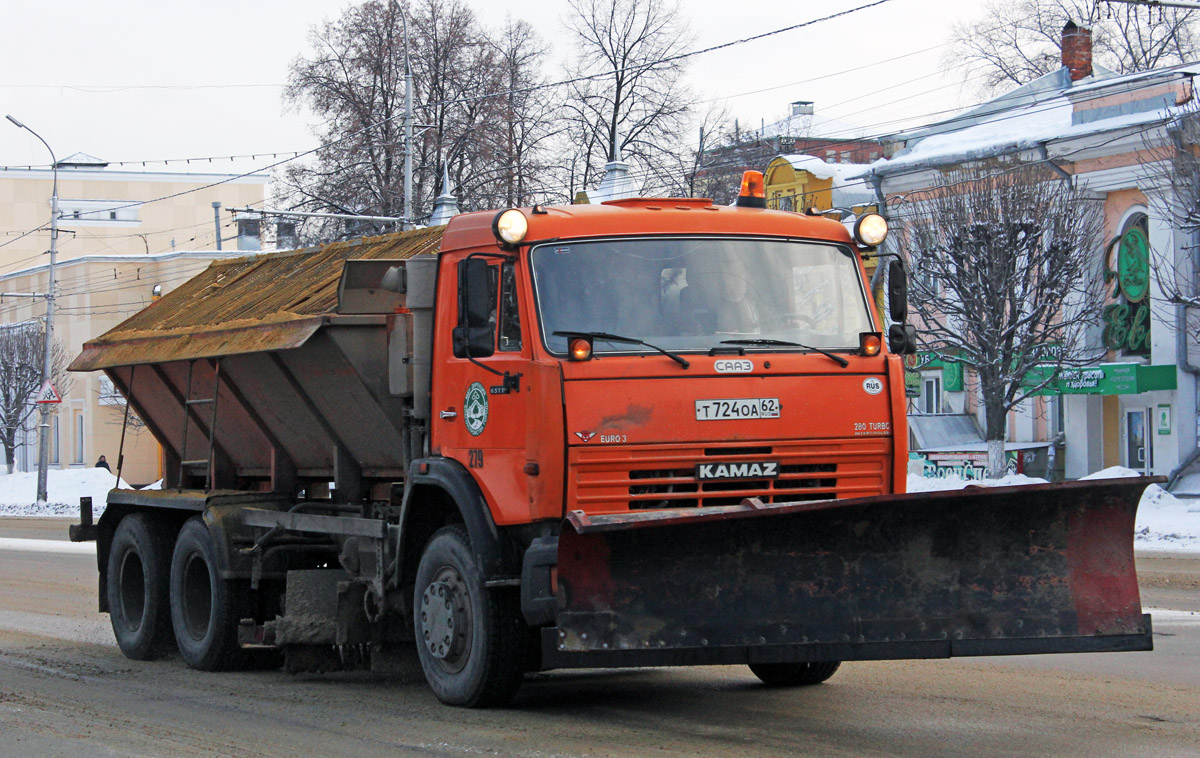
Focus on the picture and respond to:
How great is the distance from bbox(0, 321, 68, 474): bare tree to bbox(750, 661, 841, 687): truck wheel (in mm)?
42700

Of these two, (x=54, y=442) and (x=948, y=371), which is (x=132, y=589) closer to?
(x=948, y=371)

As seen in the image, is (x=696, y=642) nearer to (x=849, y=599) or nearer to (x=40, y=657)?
(x=849, y=599)

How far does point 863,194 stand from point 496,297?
3209 centimetres

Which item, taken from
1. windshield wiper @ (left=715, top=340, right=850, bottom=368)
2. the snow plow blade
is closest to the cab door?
the snow plow blade

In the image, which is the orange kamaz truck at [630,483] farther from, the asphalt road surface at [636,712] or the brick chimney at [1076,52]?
the brick chimney at [1076,52]

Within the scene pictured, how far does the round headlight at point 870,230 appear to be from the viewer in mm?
8164

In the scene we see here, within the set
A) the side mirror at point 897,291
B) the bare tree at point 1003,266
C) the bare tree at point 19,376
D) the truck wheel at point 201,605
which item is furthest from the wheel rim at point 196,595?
the bare tree at point 19,376

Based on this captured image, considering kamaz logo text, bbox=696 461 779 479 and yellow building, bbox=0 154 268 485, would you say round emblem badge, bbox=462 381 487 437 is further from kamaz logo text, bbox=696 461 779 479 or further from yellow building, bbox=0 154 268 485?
yellow building, bbox=0 154 268 485

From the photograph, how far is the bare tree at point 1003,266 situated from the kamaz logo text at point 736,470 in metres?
21.3

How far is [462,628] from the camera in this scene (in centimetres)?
790

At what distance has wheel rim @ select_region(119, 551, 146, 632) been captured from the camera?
37.8 feet

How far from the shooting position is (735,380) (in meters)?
7.47

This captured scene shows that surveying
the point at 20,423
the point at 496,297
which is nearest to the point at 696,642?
the point at 496,297

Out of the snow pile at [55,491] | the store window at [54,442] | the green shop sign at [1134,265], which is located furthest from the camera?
A: the store window at [54,442]
